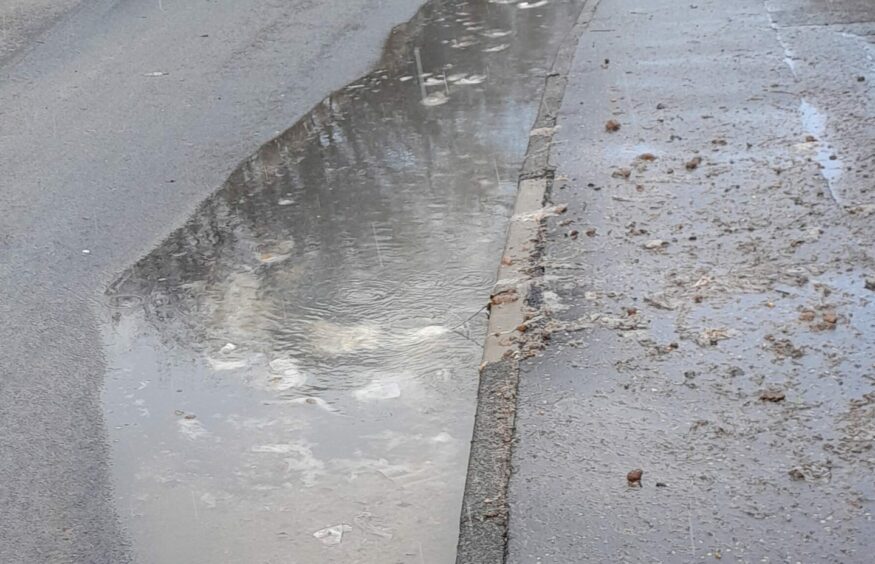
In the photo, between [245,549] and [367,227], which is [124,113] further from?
[245,549]

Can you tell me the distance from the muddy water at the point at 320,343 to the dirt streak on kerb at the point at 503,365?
88 mm

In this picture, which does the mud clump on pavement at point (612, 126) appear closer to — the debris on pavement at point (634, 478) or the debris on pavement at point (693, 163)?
the debris on pavement at point (693, 163)

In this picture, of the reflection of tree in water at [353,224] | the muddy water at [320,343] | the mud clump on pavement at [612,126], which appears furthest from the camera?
the mud clump on pavement at [612,126]

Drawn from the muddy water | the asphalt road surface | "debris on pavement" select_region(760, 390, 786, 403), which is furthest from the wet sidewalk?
the asphalt road surface

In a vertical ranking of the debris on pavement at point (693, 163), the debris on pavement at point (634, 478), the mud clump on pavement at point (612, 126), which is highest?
the debris on pavement at point (634, 478)

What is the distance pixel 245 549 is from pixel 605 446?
1405 millimetres

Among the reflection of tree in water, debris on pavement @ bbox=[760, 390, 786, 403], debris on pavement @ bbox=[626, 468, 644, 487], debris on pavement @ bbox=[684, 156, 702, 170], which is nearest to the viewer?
debris on pavement @ bbox=[626, 468, 644, 487]

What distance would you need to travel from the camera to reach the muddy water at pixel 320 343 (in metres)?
4.29

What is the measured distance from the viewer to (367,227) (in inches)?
268

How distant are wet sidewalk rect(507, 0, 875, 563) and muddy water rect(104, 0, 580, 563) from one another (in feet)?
1.35

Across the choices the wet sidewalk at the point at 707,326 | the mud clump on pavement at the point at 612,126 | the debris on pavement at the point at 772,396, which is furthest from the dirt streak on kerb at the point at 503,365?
the debris on pavement at the point at 772,396

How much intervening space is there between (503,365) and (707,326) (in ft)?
3.14

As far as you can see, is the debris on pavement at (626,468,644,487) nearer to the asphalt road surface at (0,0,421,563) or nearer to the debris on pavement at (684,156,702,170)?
the asphalt road surface at (0,0,421,563)

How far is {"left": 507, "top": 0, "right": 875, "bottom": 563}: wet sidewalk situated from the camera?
3.99 meters
